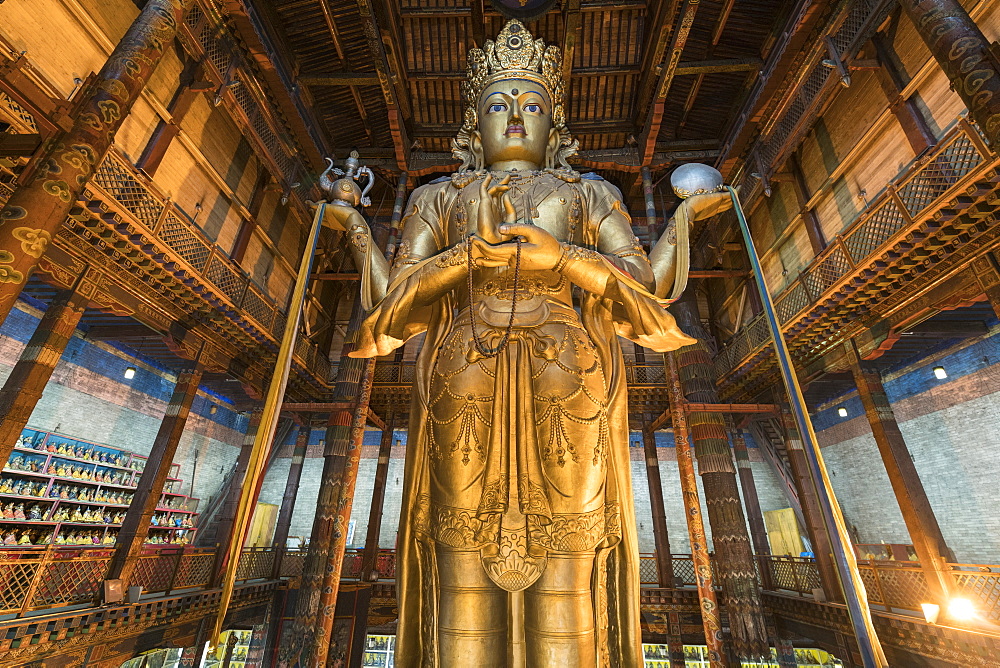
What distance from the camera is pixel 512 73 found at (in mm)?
2768

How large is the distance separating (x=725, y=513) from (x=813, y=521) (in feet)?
→ 6.09

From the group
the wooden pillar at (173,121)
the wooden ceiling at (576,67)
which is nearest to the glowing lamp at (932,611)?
the wooden ceiling at (576,67)

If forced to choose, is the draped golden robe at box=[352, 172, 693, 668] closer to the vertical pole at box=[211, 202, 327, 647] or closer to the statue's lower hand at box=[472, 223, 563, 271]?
the statue's lower hand at box=[472, 223, 563, 271]

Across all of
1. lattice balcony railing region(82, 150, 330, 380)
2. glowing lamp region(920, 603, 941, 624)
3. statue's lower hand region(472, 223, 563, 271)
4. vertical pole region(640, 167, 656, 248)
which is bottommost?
glowing lamp region(920, 603, 941, 624)

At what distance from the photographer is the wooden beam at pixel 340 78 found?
8.59 metres

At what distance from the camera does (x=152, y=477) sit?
7.36 m

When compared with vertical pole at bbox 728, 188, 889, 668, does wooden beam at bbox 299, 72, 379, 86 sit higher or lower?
higher

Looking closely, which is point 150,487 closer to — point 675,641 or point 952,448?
point 675,641

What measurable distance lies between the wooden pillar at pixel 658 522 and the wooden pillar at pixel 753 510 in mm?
1901

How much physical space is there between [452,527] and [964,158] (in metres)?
6.44

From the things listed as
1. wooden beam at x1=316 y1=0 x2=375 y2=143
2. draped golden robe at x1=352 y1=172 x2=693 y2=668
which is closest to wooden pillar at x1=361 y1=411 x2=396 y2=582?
wooden beam at x1=316 y1=0 x2=375 y2=143

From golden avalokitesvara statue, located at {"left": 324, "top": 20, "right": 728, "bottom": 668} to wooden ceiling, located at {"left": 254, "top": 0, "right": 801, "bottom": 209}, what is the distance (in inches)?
254

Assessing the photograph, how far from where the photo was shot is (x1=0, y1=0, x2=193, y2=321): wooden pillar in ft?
11.0

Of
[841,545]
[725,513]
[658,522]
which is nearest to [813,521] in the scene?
[725,513]
